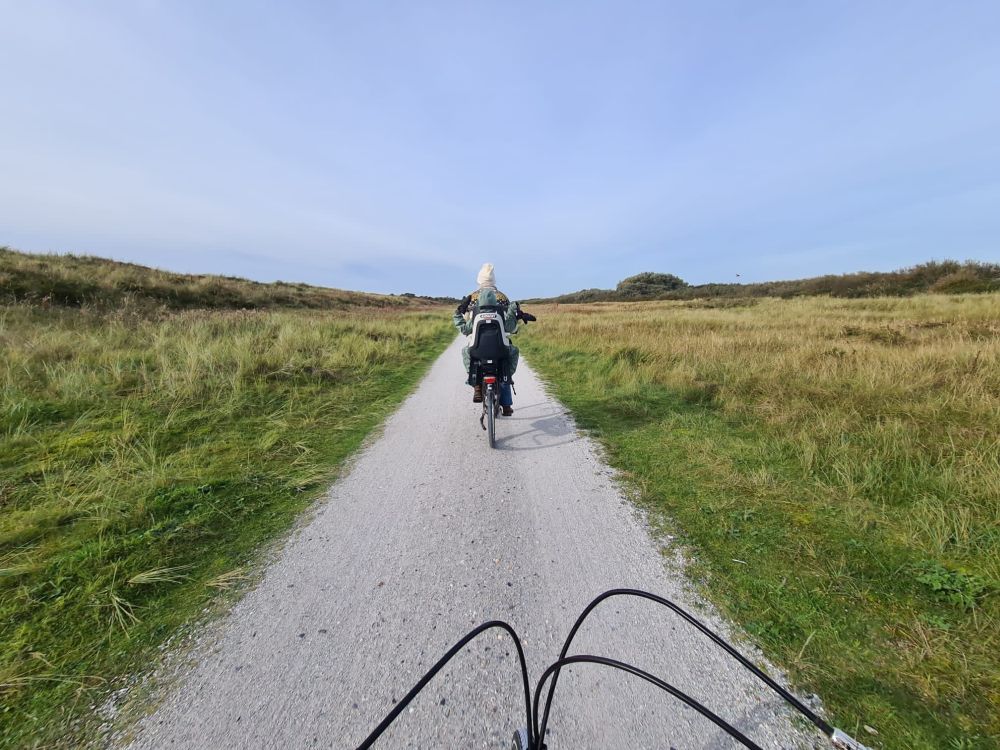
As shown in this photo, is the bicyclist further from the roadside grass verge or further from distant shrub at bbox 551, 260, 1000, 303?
distant shrub at bbox 551, 260, 1000, 303

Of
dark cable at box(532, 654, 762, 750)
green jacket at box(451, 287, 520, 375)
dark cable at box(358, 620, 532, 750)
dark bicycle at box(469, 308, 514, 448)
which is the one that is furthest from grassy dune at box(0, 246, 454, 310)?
dark cable at box(532, 654, 762, 750)

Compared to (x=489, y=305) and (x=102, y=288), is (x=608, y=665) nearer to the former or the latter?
(x=489, y=305)

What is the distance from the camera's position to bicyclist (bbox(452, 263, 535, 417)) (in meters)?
5.19

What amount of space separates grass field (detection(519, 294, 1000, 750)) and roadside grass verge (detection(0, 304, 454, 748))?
332 cm

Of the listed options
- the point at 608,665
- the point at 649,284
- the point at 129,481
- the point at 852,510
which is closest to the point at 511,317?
the point at 852,510

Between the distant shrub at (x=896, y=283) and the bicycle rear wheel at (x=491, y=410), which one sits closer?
the bicycle rear wheel at (x=491, y=410)

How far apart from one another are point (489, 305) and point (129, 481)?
4145 mm

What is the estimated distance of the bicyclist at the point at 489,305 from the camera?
5.19 m

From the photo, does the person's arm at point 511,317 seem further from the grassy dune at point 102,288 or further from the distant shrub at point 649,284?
the distant shrub at point 649,284

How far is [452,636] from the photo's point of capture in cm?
206

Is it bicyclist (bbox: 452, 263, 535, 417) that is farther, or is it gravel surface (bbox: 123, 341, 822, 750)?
bicyclist (bbox: 452, 263, 535, 417)

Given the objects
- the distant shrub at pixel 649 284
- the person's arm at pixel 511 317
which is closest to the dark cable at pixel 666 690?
the person's arm at pixel 511 317

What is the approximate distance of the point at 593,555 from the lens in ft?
8.98

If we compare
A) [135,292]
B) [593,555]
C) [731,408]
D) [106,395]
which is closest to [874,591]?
[593,555]
